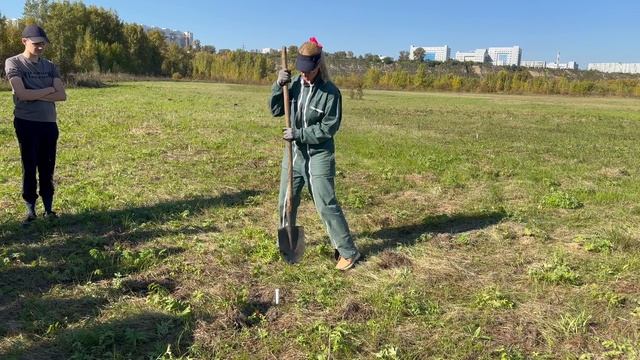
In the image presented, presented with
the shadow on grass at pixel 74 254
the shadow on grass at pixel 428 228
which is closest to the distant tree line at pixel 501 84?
the shadow on grass at pixel 428 228

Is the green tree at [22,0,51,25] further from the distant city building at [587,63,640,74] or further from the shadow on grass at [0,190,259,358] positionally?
the distant city building at [587,63,640,74]

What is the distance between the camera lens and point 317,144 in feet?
16.4

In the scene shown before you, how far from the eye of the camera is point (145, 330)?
3818 mm

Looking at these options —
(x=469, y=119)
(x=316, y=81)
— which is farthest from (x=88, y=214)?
(x=469, y=119)

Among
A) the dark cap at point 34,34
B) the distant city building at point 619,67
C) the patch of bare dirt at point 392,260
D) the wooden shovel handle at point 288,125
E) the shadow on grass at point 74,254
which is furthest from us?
the distant city building at point 619,67

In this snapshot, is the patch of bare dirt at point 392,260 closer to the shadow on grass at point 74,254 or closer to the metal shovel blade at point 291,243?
the metal shovel blade at point 291,243

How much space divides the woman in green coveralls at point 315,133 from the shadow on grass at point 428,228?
0.65 metres

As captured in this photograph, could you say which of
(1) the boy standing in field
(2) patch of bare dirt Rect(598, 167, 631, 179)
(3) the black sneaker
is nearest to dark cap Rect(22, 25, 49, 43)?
(1) the boy standing in field

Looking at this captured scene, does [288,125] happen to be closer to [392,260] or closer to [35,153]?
[392,260]

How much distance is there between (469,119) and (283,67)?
69.6 ft

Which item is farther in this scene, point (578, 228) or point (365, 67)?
point (365, 67)

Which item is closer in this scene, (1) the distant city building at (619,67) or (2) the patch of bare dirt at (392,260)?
(2) the patch of bare dirt at (392,260)

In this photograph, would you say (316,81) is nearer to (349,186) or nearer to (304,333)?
(304,333)

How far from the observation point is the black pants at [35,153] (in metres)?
5.97
